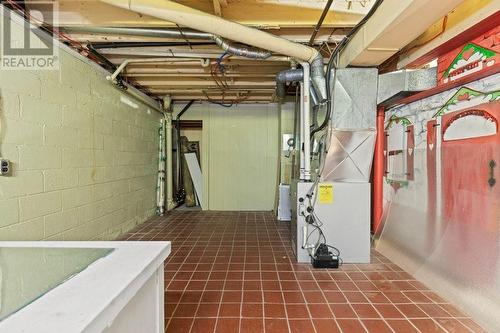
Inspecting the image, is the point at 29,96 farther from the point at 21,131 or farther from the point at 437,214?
the point at 437,214

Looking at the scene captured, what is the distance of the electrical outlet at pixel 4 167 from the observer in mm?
1885

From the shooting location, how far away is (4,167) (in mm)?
1903

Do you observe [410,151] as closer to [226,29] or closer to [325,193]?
[325,193]

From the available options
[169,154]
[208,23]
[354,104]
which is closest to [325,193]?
[354,104]

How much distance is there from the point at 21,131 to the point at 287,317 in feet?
8.04

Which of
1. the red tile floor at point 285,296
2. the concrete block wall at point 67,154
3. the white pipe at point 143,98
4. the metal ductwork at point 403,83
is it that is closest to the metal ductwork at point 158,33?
the concrete block wall at point 67,154

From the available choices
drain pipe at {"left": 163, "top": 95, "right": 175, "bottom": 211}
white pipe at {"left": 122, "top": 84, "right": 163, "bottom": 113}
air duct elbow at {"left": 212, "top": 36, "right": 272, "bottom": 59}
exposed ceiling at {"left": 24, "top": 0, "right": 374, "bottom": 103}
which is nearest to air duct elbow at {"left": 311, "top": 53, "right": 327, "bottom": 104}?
exposed ceiling at {"left": 24, "top": 0, "right": 374, "bottom": 103}

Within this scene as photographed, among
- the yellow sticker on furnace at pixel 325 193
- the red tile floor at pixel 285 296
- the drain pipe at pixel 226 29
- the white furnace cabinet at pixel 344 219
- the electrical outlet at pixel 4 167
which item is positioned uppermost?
the drain pipe at pixel 226 29

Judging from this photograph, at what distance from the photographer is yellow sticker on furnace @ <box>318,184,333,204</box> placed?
2.93 m

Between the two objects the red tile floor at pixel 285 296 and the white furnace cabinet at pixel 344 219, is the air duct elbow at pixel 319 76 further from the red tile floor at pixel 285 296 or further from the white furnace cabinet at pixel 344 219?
the red tile floor at pixel 285 296

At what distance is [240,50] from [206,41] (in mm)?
402

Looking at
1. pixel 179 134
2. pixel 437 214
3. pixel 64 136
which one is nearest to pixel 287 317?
pixel 437 214

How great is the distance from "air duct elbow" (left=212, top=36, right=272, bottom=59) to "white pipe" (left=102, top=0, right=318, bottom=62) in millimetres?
353

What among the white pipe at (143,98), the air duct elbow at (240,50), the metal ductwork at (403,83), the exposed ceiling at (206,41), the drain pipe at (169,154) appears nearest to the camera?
the exposed ceiling at (206,41)
